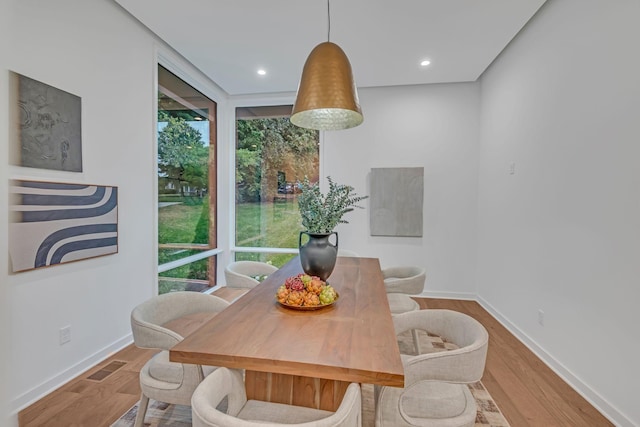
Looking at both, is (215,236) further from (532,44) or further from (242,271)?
(532,44)

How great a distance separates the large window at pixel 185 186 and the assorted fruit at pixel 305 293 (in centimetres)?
225

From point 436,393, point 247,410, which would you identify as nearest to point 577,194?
point 436,393

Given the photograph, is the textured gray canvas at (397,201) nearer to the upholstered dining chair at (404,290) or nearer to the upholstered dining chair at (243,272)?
the upholstered dining chair at (404,290)

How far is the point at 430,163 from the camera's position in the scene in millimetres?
4102

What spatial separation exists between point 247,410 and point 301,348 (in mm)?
348

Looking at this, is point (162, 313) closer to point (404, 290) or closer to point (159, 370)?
point (159, 370)

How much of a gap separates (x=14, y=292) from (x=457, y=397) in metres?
2.62

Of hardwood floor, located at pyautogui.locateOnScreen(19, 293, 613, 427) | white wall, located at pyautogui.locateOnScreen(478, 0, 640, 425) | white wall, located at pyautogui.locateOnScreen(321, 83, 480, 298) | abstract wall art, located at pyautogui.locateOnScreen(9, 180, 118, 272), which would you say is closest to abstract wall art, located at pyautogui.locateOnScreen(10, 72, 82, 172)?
abstract wall art, located at pyautogui.locateOnScreen(9, 180, 118, 272)

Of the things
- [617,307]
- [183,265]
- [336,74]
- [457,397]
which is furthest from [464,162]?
[183,265]

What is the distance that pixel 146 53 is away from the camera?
2885 mm

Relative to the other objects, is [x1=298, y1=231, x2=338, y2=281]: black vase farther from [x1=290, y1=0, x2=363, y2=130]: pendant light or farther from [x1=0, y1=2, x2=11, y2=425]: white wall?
[x1=0, y1=2, x2=11, y2=425]: white wall

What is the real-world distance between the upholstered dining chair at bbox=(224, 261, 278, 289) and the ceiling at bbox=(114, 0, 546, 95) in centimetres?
213

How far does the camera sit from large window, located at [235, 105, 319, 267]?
14.6 feet

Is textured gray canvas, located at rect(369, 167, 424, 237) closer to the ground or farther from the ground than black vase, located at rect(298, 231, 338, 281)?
farther from the ground
